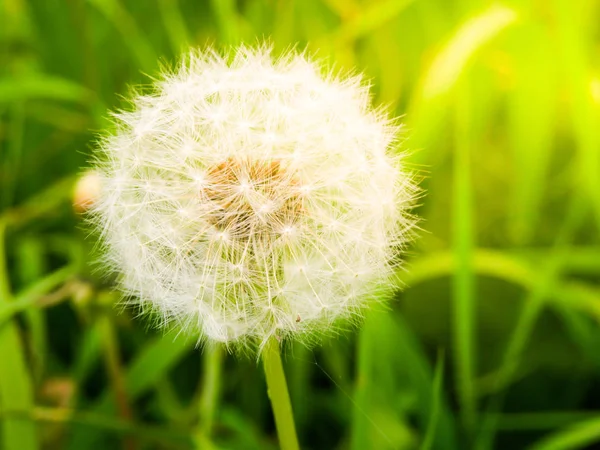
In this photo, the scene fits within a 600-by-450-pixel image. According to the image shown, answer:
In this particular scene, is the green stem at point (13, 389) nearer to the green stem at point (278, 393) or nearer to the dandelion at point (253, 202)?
the dandelion at point (253, 202)

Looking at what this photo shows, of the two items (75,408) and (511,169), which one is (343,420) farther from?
(511,169)

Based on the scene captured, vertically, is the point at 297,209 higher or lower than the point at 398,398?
higher

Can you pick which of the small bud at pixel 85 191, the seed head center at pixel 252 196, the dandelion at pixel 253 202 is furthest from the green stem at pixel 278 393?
the small bud at pixel 85 191

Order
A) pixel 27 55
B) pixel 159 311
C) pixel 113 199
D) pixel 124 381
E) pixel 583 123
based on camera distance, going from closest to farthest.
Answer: pixel 159 311 < pixel 113 199 < pixel 124 381 < pixel 583 123 < pixel 27 55

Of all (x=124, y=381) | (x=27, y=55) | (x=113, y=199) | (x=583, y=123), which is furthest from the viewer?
(x=27, y=55)

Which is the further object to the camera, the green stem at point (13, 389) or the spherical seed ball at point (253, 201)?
the green stem at point (13, 389)

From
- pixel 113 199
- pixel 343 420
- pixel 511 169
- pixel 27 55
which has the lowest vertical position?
pixel 343 420

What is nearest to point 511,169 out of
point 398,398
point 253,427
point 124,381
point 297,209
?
point 398,398

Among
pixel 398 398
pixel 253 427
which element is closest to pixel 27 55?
pixel 253 427

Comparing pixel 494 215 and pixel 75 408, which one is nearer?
pixel 75 408
